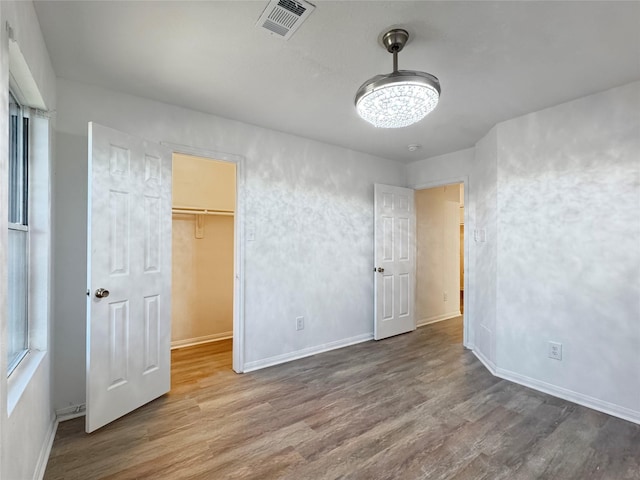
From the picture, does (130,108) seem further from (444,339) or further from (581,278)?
(444,339)

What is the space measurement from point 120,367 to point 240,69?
222cm

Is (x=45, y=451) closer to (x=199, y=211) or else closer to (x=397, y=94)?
(x=199, y=211)

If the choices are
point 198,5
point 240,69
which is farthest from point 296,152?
point 198,5

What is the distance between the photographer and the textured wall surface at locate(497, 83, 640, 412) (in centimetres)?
224

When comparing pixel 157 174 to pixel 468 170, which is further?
pixel 468 170

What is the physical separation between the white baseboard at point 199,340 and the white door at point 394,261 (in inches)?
77.5

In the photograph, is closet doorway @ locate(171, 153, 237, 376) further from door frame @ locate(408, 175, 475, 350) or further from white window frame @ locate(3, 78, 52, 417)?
door frame @ locate(408, 175, 475, 350)

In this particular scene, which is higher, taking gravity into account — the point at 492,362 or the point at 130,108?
the point at 130,108

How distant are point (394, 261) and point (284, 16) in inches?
125

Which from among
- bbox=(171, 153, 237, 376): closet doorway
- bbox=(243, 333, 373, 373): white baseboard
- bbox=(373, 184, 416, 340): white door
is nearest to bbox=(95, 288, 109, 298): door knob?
bbox=(243, 333, 373, 373): white baseboard

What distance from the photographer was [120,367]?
2205 millimetres

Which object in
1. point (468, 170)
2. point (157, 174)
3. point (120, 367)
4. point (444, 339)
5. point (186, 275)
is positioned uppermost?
point (468, 170)

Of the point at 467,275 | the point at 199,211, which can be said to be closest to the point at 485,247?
the point at 467,275

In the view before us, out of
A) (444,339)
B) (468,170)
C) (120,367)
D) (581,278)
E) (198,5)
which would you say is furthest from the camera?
(444,339)
